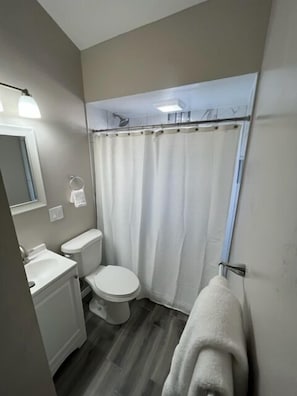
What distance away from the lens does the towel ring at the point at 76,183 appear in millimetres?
1682

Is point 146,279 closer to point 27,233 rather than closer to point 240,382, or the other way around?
point 27,233

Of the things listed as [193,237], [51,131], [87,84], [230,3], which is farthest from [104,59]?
[193,237]

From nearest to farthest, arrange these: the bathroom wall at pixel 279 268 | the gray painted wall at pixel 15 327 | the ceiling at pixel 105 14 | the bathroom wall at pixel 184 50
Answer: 1. the bathroom wall at pixel 279 268
2. the gray painted wall at pixel 15 327
3. the bathroom wall at pixel 184 50
4. the ceiling at pixel 105 14

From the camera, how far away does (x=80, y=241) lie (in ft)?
5.55

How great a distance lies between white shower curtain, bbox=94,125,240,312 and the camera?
1.37 metres

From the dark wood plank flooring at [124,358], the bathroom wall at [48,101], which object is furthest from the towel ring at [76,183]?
the dark wood plank flooring at [124,358]

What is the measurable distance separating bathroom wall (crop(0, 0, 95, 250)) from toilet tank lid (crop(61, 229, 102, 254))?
3.1 inches

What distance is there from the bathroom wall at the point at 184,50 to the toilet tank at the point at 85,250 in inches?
53.9

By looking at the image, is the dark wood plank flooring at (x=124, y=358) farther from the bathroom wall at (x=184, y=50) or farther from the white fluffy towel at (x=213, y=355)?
the bathroom wall at (x=184, y=50)

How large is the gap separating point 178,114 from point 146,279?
6.15 feet

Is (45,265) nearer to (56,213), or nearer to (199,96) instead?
A: (56,213)

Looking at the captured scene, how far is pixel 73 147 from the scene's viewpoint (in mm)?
1665

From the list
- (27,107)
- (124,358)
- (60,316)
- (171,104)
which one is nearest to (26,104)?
(27,107)

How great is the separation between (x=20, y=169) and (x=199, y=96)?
159 cm
